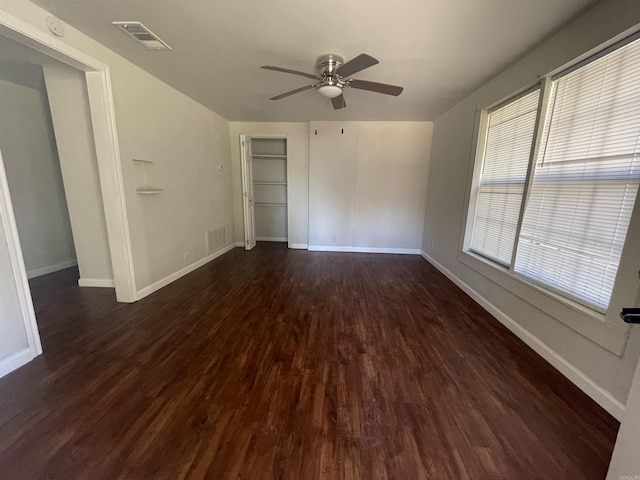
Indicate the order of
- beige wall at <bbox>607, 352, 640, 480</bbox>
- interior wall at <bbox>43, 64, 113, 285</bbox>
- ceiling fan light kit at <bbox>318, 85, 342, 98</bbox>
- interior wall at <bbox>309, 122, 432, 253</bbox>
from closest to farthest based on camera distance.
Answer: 1. beige wall at <bbox>607, 352, 640, 480</bbox>
2. ceiling fan light kit at <bbox>318, 85, 342, 98</bbox>
3. interior wall at <bbox>43, 64, 113, 285</bbox>
4. interior wall at <bbox>309, 122, 432, 253</bbox>

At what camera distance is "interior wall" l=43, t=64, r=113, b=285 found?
9.09 ft

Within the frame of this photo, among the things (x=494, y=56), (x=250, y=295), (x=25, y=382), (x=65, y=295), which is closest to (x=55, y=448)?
(x=25, y=382)

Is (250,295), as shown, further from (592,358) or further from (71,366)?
(592,358)

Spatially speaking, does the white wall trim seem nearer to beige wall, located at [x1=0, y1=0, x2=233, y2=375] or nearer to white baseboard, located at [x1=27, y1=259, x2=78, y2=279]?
beige wall, located at [x1=0, y1=0, x2=233, y2=375]

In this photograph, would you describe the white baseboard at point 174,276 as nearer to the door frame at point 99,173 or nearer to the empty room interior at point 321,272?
the empty room interior at point 321,272

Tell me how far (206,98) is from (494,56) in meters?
3.86

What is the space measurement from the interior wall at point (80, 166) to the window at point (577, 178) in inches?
190

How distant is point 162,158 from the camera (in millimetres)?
3350

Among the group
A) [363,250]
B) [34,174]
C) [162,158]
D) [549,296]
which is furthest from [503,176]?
[34,174]

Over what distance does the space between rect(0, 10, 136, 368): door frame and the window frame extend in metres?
4.20

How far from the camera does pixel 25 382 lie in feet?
5.62

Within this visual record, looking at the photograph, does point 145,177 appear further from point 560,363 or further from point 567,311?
point 560,363

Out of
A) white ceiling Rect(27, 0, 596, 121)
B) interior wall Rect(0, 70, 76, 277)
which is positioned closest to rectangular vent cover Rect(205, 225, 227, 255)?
interior wall Rect(0, 70, 76, 277)

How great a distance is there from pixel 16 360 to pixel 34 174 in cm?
323
